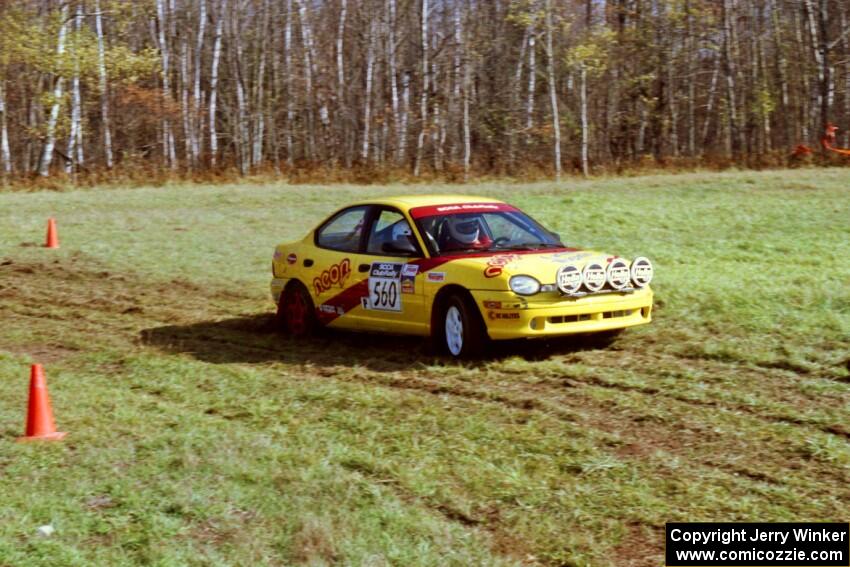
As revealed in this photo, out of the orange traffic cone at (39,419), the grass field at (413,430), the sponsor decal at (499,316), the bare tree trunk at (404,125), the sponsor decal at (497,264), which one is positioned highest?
the bare tree trunk at (404,125)

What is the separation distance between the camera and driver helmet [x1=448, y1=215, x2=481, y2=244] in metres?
10.6

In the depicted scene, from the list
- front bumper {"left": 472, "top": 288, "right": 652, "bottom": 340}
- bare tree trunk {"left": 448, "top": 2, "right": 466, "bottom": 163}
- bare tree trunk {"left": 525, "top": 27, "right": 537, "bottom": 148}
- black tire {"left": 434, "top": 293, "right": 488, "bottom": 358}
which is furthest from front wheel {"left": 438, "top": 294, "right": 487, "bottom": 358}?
bare tree trunk {"left": 525, "top": 27, "right": 537, "bottom": 148}

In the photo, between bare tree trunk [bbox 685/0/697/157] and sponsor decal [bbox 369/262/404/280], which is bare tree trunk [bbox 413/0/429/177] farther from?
sponsor decal [bbox 369/262/404/280]

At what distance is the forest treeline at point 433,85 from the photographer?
4238 cm

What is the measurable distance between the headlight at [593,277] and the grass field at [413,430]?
0.66 metres

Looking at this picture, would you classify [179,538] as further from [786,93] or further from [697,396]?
[786,93]

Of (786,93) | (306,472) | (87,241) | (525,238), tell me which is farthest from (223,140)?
(306,472)

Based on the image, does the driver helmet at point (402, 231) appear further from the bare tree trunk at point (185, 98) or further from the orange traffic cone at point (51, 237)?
the bare tree trunk at point (185, 98)

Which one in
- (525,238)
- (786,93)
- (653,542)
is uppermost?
(786,93)

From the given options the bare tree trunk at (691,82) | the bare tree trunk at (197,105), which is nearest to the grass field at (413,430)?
the bare tree trunk at (197,105)

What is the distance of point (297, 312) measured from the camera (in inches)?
469

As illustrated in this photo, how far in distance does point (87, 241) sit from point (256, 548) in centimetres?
1521

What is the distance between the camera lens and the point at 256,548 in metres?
5.52

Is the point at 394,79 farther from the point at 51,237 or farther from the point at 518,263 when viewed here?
the point at 518,263
